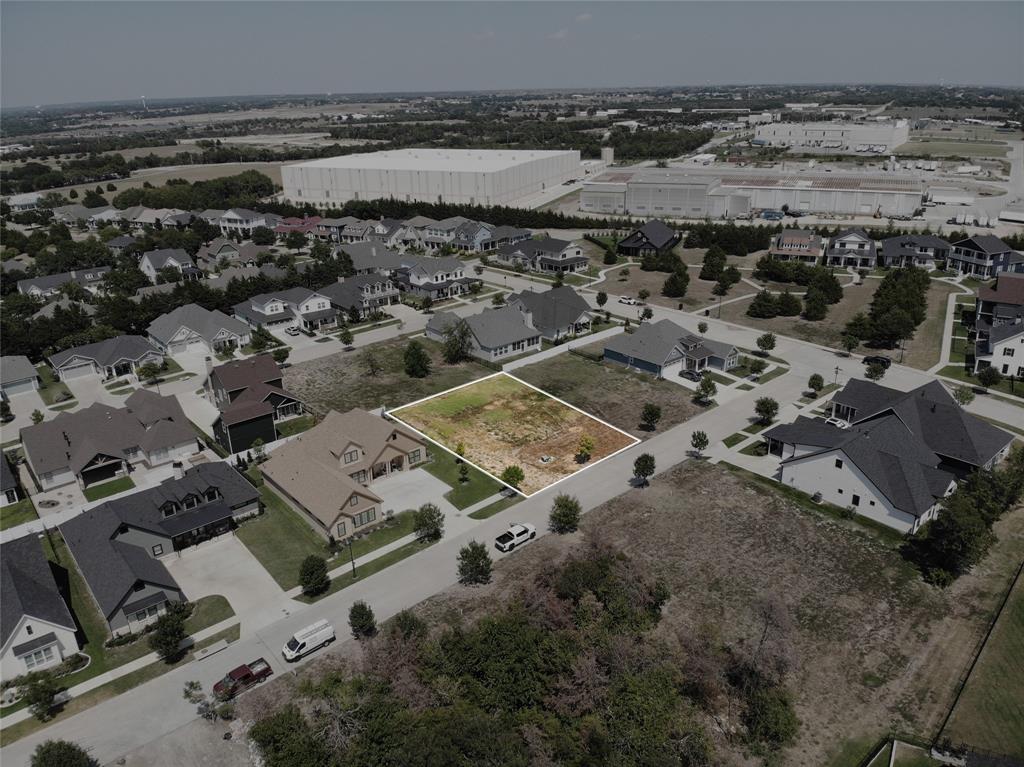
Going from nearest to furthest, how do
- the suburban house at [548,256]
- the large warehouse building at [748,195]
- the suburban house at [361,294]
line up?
1. the suburban house at [361,294]
2. the suburban house at [548,256]
3. the large warehouse building at [748,195]

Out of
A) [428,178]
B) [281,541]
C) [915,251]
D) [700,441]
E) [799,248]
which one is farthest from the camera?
[428,178]

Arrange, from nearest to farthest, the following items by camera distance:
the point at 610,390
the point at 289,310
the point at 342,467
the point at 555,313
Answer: the point at 342,467
the point at 610,390
the point at 555,313
the point at 289,310

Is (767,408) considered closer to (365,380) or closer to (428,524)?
(428,524)

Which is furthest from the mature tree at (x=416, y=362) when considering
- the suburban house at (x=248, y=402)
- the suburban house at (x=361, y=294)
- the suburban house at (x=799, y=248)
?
the suburban house at (x=799, y=248)

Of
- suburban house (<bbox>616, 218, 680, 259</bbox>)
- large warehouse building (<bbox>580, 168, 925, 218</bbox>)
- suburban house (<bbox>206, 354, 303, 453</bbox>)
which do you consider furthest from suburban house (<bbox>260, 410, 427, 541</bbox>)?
large warehouse building (<bbox>580, 168, 925, 218</bbox>)

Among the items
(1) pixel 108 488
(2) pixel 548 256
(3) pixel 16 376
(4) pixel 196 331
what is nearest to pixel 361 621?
(1) pixel 108 488

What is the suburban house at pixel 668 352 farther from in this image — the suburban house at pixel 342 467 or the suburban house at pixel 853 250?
the suburban house at pixel 853 250

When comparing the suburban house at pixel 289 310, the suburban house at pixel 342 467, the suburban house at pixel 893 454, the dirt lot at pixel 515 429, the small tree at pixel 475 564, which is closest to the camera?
the small tree at pixel 475 564
